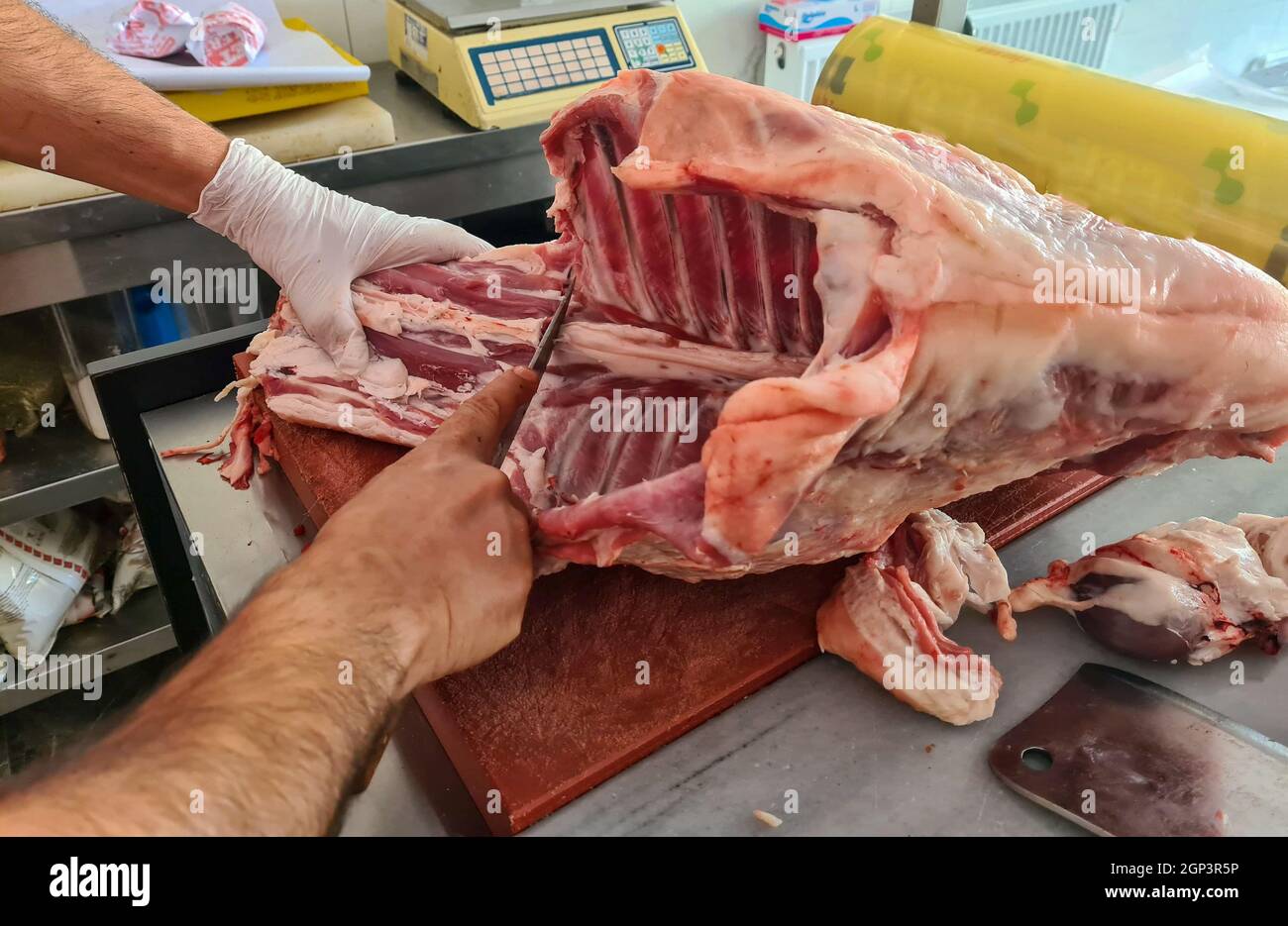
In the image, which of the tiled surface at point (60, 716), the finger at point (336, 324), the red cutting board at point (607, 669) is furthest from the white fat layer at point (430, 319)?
the tiled surface at point (60, 716)

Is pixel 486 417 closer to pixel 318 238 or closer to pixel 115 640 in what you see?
pixel 318 238

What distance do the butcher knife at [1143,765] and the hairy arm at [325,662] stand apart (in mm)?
706

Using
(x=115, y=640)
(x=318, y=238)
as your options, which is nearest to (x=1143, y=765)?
(x=318, y=238)

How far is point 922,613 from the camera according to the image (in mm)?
1277

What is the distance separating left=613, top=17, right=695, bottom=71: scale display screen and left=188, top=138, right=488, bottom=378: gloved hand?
4.20 feet

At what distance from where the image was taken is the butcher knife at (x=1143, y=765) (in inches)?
41.3

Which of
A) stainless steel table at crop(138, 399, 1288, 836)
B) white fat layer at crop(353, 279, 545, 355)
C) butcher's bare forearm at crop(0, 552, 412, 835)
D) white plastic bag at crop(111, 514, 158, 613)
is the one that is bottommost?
white plastic bag at crop(111, 514, 158, 613)

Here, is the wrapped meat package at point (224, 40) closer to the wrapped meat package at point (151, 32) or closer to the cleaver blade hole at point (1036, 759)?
the wrapped meat package at point (151, 32)

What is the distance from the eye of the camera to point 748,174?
1041mm

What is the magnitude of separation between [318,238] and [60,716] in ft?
6.76

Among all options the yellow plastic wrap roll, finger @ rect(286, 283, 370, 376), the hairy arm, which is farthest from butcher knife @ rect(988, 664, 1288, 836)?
finger @ rect(286, 283, 370, 376)

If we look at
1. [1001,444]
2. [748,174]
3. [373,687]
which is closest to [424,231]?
[748,174]

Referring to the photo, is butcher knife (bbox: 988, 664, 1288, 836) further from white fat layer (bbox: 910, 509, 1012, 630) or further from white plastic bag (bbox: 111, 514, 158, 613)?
white plastic bag (bbox: 111, 514, 158, 613)

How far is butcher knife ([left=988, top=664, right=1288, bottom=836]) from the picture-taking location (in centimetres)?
105
